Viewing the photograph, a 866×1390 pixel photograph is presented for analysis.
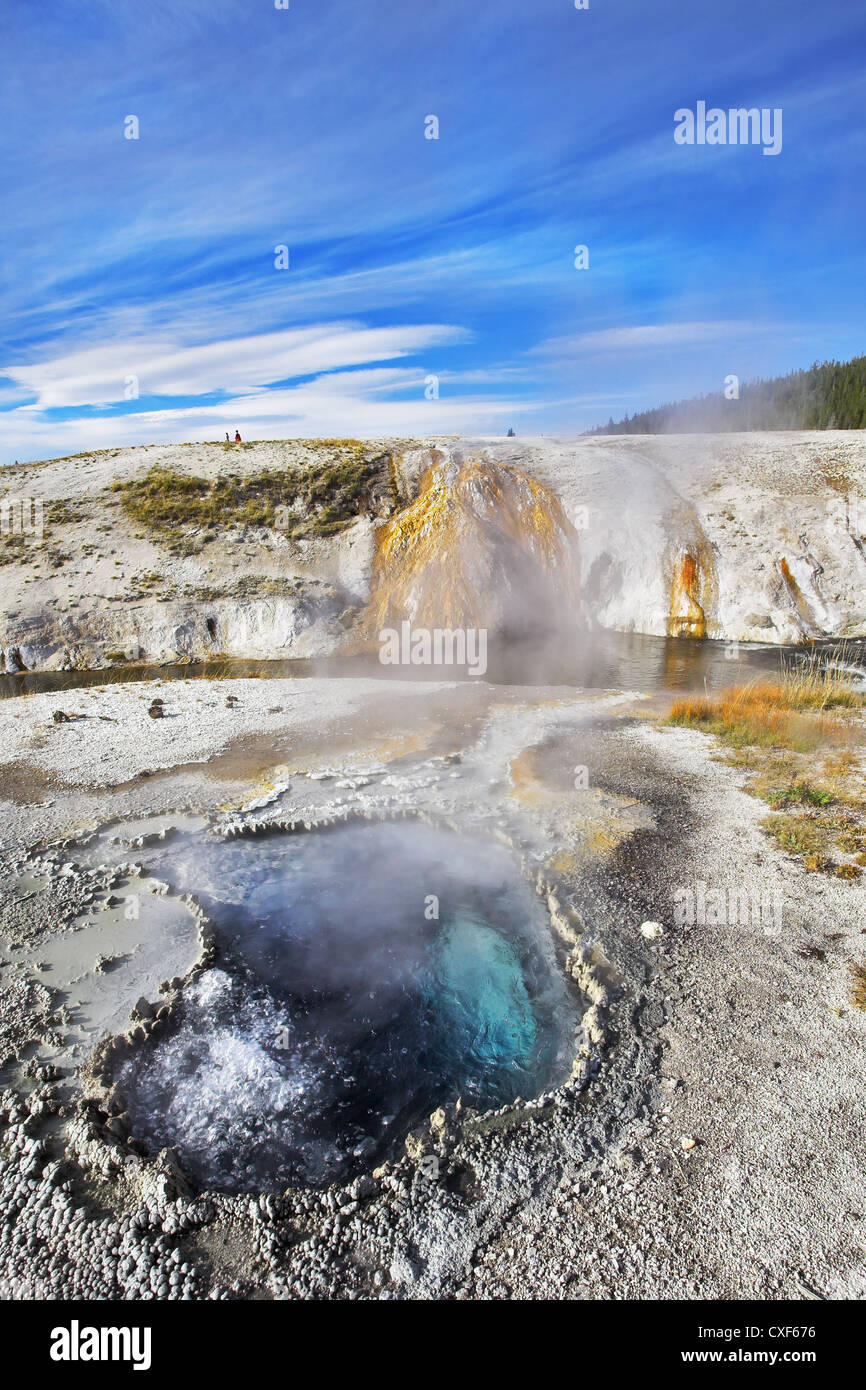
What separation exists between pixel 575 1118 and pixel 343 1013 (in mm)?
2871

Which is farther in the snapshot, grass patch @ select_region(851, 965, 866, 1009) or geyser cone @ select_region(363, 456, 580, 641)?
geyser cone @ select_region(363, 456, 580, 641)

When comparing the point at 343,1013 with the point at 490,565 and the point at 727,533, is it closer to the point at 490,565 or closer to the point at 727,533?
the point at 490,565

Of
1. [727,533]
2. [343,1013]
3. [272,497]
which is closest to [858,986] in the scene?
[343,1013]

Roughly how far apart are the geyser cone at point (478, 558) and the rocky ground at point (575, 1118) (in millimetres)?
15710

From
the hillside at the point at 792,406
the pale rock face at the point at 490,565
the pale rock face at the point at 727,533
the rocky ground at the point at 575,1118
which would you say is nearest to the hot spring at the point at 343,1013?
the rocky ground at the point at 575,1118

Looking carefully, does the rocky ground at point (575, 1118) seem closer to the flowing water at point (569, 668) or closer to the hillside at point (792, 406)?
the flowing water at point (569, 668)

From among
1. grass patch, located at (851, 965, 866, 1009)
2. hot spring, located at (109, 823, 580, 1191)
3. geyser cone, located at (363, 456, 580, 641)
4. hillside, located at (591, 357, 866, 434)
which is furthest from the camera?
hillside, located at (591, 357, 866, 434)

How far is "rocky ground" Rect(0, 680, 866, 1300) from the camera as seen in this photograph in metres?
5.02

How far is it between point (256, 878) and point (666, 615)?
23.8m

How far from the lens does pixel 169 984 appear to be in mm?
8266

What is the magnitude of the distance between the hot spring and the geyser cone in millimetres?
17877

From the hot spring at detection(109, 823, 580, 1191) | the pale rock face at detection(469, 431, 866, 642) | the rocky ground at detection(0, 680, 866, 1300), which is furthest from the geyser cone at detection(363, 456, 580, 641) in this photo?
the hot spring at detection(109, 823, 580, 1191)

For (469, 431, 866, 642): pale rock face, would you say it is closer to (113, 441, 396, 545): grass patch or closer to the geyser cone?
the geyser cone
